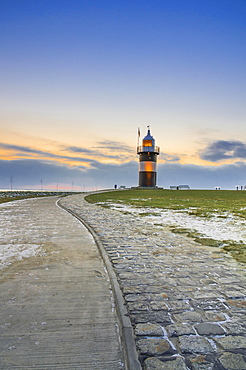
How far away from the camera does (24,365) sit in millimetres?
2559

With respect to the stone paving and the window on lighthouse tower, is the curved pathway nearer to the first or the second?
the stone paving

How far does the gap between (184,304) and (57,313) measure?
71.9 inches

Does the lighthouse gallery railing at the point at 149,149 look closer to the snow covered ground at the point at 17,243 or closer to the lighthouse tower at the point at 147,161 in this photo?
the lighthouse tower at the point at 147,161

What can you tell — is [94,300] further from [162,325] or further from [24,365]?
[24,365]

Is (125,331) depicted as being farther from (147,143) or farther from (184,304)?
(147,143)

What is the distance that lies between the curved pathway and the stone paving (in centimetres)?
40

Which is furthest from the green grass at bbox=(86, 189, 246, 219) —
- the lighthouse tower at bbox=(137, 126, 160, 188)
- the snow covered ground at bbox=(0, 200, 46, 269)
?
the lighthouse tower at bbox=(137, 126, 160, 188)

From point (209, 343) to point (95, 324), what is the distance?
1.34m

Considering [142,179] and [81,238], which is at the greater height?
[142,179]

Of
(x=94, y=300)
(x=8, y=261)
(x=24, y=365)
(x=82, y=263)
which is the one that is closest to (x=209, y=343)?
(x=94, y=300)

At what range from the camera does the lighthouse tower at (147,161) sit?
69312 mm

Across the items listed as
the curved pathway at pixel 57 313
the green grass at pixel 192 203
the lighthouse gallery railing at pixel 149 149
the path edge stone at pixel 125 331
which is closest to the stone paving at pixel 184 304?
the path edge stone at pixel 125 331

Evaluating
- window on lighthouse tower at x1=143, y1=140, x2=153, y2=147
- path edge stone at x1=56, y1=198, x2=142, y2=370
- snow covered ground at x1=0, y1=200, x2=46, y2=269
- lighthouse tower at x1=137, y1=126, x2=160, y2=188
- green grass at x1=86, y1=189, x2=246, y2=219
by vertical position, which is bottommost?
path edge stone at x1=56, y1=198, x2=142, y2=370

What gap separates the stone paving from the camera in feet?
9.05
